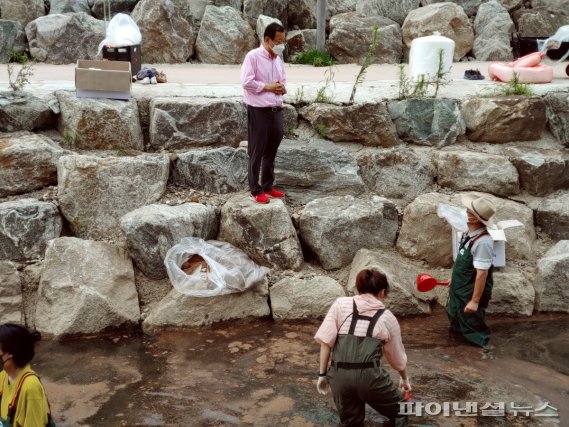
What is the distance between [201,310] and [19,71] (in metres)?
3.71

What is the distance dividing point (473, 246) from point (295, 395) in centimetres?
174

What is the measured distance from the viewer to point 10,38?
30.7 feet

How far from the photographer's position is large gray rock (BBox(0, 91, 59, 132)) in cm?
657

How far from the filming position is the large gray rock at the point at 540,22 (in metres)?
10.5

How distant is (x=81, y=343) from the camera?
18.0 feet

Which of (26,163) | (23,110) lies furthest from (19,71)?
(26,163)

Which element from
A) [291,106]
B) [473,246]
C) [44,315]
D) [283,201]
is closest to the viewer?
[473,246]

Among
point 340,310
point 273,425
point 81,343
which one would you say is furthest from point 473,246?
point 81,343

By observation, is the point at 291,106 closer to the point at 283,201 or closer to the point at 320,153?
the point at 320,153

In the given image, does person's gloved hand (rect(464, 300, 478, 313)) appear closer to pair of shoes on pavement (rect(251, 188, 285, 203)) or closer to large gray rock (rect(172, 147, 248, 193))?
pair of shoes on pavement (rect(251, 188, 285, 203))

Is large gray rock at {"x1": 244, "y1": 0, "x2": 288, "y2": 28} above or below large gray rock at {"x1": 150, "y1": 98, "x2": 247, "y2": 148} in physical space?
above

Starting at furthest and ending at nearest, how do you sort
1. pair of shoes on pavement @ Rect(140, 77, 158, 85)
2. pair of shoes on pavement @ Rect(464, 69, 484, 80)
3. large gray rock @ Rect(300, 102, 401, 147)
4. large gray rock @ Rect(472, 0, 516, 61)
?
1. large gray rock @ Rect(472, 0, 516, 61)
2. pair of shoes on pavement @ Rect(464, 69, 484, 80)
3. pair of shoes on pavement @ Rect(140, 77, 158, 85)
4. large gray rock @ Rect(300, 102, 401, 147)

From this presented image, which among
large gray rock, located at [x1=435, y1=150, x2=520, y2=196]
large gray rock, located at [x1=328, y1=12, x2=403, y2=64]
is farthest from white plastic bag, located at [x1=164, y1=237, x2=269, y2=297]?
large gray rock, located at [x1=328, y1=12, x2=403, y2=64]

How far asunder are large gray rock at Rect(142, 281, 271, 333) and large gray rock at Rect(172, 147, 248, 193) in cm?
112
